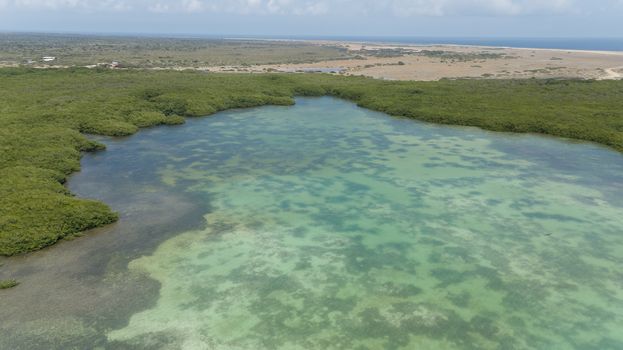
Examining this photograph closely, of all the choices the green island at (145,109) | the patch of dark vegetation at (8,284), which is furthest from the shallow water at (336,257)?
the green island at (145,109)

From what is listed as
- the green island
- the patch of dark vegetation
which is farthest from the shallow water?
the green island

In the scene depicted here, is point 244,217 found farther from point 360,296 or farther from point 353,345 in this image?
point 353,345

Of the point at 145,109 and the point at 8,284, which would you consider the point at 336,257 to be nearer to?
the point at 8,284

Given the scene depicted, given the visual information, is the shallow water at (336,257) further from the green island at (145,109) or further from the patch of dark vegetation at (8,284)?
the green island at (145,109)

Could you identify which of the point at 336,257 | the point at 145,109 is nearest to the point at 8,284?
the point at 336,257

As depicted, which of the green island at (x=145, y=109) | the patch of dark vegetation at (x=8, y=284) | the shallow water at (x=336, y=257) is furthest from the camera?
→ the green island at (x=145, y=109)

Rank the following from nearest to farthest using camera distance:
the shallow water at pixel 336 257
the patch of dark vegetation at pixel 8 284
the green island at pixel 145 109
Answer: the shallow water at pixel 336 257
the patch of dark vegetation at pixel 8 284
the green island at pixel 145 109
